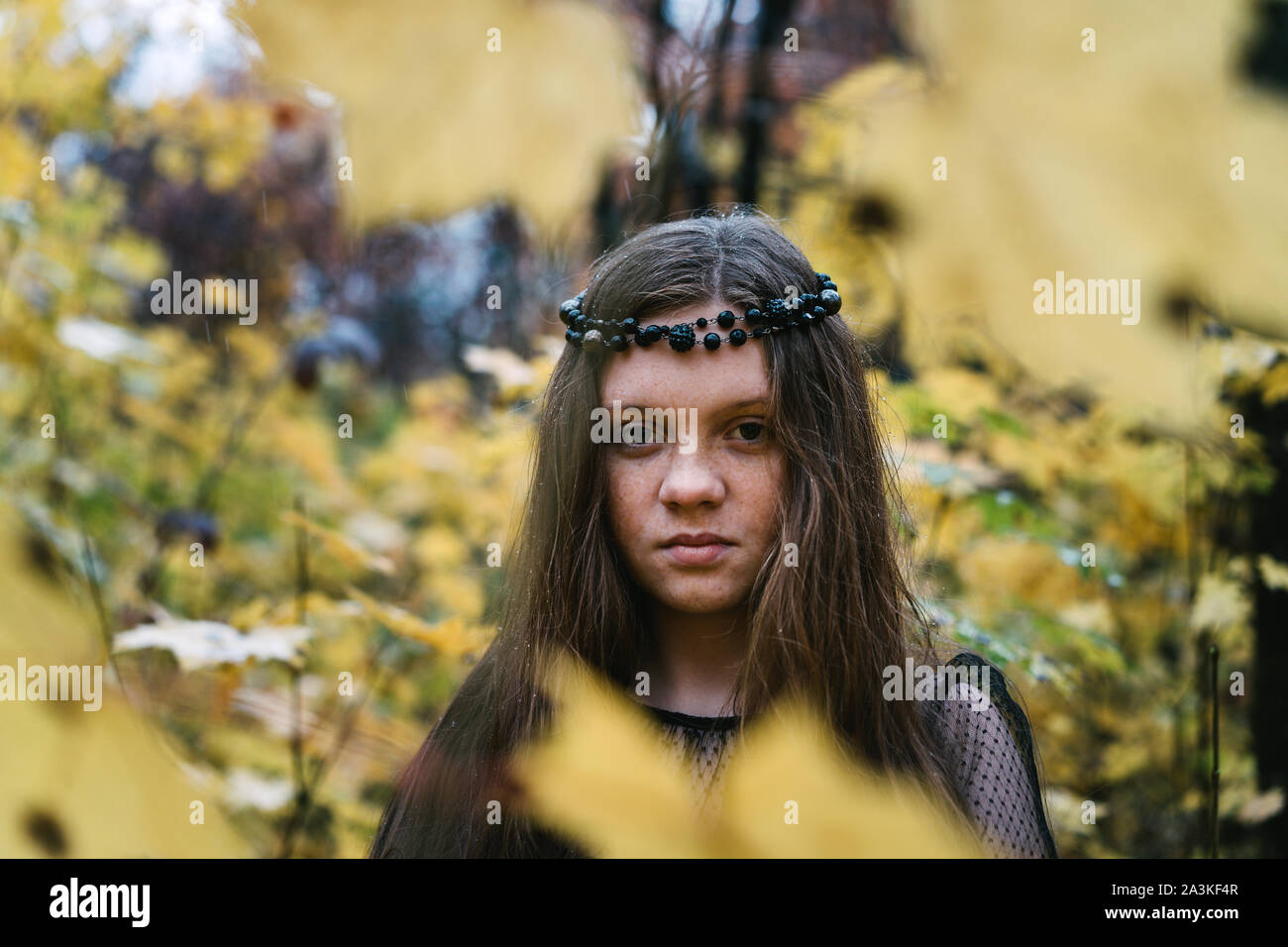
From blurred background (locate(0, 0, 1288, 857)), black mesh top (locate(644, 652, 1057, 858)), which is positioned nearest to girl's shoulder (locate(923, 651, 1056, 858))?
black mesh top (locate(644, 652, 1057, 858))

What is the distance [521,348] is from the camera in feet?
8.41

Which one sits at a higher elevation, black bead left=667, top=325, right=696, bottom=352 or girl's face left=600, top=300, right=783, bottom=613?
black bead left=667, top=325, right=696, bottom=352

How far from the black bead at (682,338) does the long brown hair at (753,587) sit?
2 centimetres

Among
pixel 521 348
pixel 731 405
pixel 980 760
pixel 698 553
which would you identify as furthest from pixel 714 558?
pixel 521 348

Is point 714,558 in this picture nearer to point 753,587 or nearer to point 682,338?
point 753,587

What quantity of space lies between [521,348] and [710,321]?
5.13ft

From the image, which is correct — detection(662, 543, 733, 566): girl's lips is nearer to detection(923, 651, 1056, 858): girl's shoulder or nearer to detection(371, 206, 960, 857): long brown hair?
detection(371, 206, 960, 857): long brown hair

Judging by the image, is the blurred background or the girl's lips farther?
the girl's lips

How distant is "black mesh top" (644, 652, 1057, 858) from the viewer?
3.32ft

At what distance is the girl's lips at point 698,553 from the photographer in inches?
Answer: 40.2

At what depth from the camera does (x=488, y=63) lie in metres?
0.53

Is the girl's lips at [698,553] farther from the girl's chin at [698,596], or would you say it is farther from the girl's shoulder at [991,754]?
the girl's shoulder at [991,754]

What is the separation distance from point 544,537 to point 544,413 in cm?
16
